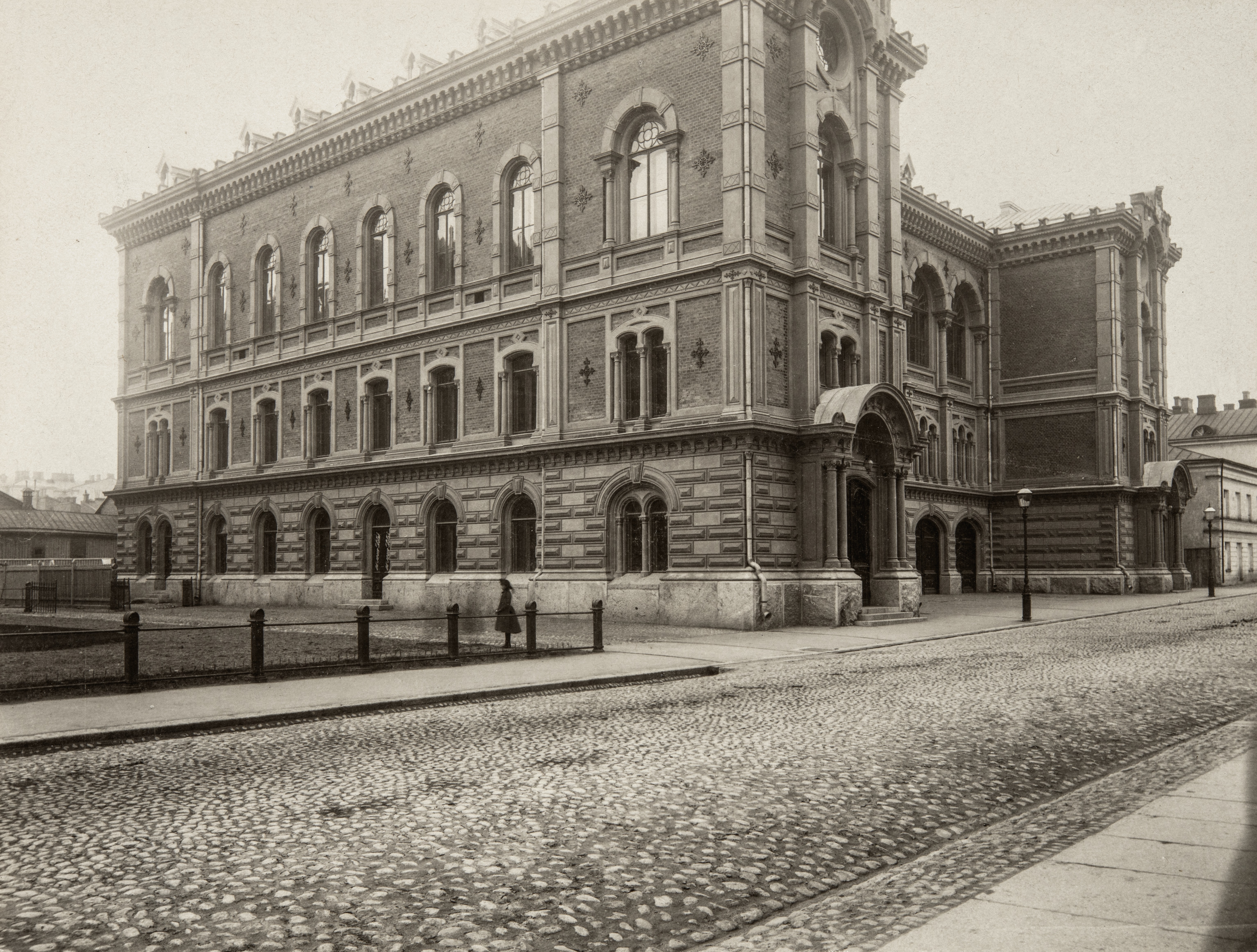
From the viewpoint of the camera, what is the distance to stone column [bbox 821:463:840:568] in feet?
86.7

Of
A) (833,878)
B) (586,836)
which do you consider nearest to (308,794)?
(586,836)

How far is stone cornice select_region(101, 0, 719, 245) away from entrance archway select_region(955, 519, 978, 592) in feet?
85.8

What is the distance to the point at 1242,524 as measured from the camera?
6147 cm

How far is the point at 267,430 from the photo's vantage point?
129 ft

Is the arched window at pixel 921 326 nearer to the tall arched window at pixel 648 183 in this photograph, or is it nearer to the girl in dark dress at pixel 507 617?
the tall arched window at pixel 648 183

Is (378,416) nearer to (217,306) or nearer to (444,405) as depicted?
(444,405)

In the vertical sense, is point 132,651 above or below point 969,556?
below

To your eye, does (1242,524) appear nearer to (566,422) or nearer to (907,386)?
(907,386)

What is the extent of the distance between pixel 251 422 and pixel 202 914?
36.2m

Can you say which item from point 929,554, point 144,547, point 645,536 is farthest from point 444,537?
point 929,554

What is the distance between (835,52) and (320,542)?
2208 cm

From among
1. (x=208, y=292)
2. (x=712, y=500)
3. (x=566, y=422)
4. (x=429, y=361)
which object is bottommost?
(x=712, y=500)

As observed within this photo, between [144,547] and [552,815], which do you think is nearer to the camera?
[552,815]

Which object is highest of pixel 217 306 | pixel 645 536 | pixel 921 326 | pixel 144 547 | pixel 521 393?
pixel 217 306
